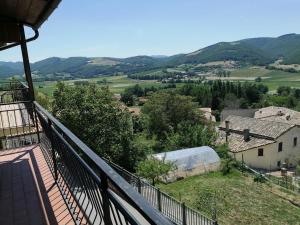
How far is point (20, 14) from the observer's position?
17.5 feet

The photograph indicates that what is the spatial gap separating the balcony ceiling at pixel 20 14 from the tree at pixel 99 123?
46.2 feet

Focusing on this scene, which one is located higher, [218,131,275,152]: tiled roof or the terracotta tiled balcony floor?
the terracotta tiled balcony floor

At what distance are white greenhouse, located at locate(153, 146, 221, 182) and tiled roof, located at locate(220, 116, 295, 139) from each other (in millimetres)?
12648

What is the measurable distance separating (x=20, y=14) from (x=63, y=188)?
278 cm

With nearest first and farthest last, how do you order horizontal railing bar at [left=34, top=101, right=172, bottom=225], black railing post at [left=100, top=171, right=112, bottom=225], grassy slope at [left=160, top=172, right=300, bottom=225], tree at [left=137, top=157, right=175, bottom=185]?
1. horizontal railing bar at [left=34, top=101, right=172, bottom=225]
2. black railing post at [left=100, top=171, right=112, bottom=225]
3. grassy slope at [left=160, top=172, right=300, bottom=225]
4. tree at [left=137, top=157, right=175, bottom=185]

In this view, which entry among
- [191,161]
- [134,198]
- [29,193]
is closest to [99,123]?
[191,161]

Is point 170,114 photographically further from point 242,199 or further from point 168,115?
point 242,199

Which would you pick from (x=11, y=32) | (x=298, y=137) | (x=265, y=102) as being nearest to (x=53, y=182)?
(x=11, y=32)

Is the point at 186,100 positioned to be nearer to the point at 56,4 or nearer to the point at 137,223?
the point at 56,4

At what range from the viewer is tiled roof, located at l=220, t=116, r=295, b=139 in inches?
1345

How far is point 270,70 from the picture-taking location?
187 meters

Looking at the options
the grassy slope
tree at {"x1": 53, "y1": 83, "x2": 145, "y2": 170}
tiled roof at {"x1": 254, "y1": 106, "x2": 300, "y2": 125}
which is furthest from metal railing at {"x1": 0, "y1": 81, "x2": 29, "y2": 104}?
tiled roof at {"x1": 254, "y1": 106, "x2": 300, "y2": 125}

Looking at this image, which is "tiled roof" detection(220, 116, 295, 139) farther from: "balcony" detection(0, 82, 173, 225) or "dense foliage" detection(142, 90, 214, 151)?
"balcony" detection(0, 82, 173, 225)

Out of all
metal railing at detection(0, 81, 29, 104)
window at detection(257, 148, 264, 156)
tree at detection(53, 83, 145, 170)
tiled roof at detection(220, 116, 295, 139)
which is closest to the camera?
metal railing at detection(0, 81, 29, 104)
